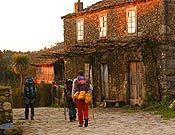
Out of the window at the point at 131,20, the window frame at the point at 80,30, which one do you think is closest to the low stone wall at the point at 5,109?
the window at the point at 131,20

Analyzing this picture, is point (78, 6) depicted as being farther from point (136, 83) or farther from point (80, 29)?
point (136, 83)

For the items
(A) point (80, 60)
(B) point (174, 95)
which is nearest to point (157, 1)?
(B) point (174, 95)

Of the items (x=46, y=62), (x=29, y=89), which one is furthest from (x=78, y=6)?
(x=46, y=62)

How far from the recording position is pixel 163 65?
68.1ft

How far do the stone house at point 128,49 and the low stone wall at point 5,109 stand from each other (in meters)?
9.13

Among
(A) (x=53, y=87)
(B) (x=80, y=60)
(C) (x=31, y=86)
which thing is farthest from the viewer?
(A) (x=53, y=87)

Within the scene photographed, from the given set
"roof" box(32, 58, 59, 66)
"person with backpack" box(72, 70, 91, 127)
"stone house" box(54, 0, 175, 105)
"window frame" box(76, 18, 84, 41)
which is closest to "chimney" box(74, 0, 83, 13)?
"stone house" box(54, 0, 175, 105)

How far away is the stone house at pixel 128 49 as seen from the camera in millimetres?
20828

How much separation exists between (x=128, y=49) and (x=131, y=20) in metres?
1.69

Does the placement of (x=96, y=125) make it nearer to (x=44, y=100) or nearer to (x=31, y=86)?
(x=31, y=86)

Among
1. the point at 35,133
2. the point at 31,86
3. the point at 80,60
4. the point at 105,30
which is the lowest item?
the point at 35,133

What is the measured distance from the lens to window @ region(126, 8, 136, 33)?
22516 millimetres

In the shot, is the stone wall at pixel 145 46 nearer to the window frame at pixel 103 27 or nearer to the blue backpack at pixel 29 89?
the window frame at pixel 103 27

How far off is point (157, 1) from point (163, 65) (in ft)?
10.9
